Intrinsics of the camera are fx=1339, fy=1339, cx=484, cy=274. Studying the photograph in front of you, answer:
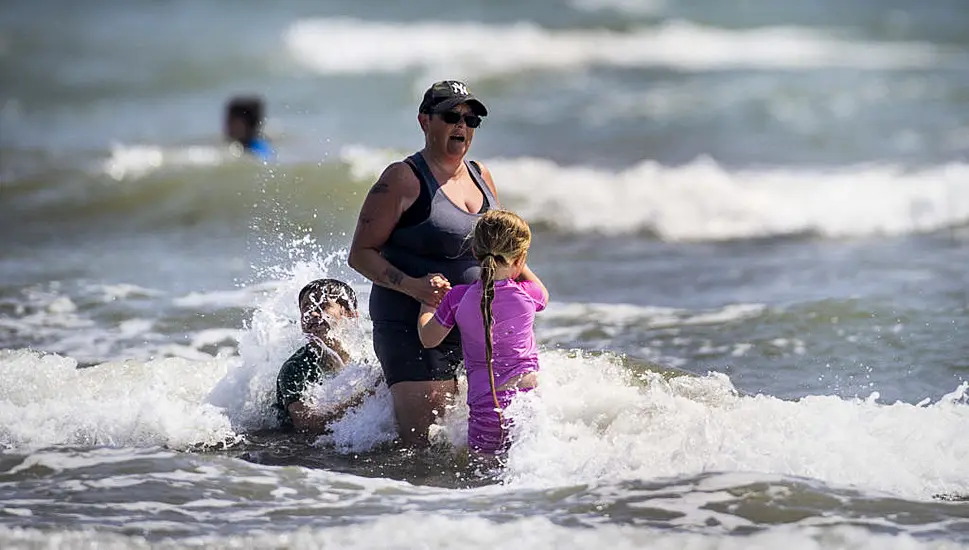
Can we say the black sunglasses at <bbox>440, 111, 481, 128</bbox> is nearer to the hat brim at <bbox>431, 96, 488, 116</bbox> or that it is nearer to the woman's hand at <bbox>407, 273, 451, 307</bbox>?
the hat brim at <bbox>431, 96, 488, 116</bbox>

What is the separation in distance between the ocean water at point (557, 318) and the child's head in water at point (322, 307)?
26 centimetres

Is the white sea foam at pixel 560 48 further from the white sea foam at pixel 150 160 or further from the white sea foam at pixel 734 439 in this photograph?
the white sea foam at pixel 734 439

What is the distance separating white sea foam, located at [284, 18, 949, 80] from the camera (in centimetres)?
3044

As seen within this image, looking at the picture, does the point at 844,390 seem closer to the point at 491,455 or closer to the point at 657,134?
the point at 491,455

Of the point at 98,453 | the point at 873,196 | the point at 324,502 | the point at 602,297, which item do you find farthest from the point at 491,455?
the point at 873,196

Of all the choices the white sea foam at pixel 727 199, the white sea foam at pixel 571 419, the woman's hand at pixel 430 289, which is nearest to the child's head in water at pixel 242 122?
the white sea foam at pixel 727 199

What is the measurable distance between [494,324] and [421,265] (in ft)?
1.96

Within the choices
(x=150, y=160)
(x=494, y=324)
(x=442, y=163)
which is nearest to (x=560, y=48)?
(x=150, y=160)

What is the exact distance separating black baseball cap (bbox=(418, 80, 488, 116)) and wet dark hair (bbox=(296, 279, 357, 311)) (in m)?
1.15

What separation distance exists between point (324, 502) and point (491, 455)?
86 cm

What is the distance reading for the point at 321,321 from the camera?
23.2 ft

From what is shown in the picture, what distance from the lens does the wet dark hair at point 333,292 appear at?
709cm

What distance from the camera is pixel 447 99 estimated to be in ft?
21.1

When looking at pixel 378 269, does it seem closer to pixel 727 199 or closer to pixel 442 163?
pixel 442 163
